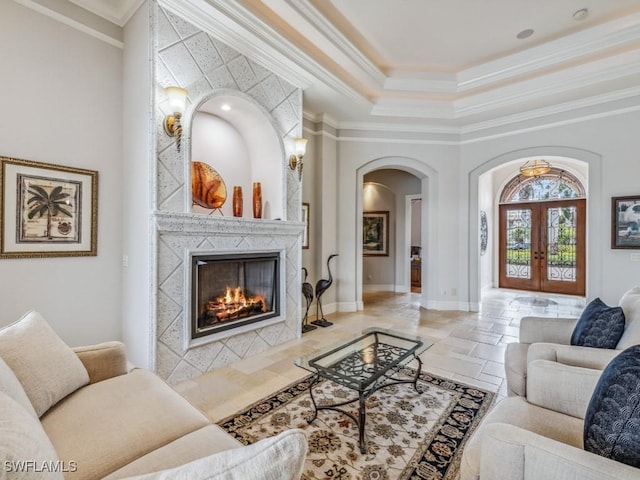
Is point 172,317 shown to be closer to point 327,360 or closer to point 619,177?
point 327,360

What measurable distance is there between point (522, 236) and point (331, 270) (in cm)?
581

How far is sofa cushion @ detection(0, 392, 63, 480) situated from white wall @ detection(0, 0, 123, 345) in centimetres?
233

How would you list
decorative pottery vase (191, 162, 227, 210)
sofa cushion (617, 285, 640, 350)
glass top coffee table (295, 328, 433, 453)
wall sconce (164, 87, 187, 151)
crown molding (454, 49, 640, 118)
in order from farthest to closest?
crown molding (454, 49, 640, 118)
decorative pottery vase (191, 162, 227, 210)
wall sconce (164, 87, 187, 151)
glass top coffee table (295, 328, 433, 453)
sofa cushion (617, 285, 640, 350)

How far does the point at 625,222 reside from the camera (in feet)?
14.0

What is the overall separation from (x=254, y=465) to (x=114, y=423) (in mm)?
1134

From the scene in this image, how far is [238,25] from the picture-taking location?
3.07 meters

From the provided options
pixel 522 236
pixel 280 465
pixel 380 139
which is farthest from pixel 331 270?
pixel 522 236

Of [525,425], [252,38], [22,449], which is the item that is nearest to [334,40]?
[252,38]

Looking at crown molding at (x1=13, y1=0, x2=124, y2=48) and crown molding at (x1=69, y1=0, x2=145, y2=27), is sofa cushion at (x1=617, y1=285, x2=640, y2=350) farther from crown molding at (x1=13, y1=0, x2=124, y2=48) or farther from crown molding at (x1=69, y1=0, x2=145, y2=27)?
crown molding at (x1=13, y1=0, x2=124, y2=48)

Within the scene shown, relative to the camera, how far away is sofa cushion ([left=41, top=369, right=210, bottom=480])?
1.19 metres

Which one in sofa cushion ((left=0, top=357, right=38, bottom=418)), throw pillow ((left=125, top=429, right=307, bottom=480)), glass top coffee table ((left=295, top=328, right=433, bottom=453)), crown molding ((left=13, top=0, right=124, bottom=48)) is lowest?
glass top coffee table ((left=295, top=328, right=433, bottom=453))

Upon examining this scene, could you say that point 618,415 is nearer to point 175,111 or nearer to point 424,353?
point 424,353

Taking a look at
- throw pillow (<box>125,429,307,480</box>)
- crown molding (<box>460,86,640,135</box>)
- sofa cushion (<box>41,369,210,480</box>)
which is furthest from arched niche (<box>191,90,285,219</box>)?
crown molding (<box>460,86,640,135</box>)
